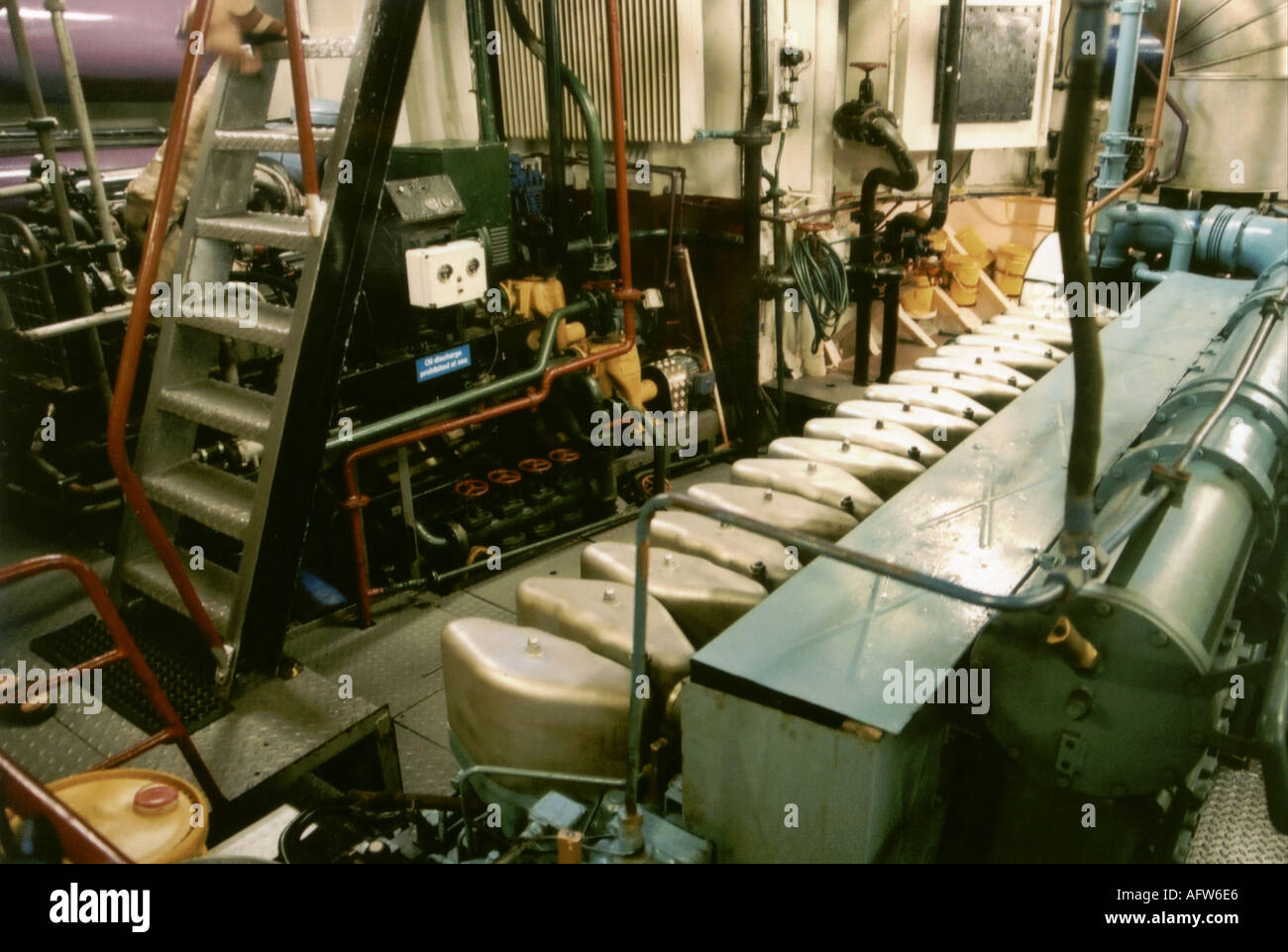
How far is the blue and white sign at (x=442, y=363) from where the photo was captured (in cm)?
443

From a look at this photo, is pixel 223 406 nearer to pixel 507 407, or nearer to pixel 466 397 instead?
pixel 466 397

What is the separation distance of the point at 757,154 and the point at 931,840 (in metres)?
4.43

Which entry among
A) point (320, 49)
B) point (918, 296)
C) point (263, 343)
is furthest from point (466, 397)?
point (918, 296)

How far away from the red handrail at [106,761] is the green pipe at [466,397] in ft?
4.75

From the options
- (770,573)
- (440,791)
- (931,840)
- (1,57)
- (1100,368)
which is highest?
(1,57)

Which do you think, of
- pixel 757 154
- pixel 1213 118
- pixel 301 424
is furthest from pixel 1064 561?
pixel 1213 118

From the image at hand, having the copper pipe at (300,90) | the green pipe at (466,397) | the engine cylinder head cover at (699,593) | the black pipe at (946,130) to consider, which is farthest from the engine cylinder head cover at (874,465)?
the black pipe at (946,130)

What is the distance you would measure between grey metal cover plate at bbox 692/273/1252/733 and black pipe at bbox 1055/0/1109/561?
541mm

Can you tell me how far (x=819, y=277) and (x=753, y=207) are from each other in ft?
2.37

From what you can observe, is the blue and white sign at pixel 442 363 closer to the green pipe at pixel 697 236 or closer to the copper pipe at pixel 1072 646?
the green pipe at pixel 697 236

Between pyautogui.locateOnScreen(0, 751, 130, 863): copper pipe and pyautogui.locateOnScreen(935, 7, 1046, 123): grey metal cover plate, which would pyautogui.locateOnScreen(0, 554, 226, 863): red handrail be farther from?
pyautogui.locateOnScreen(935, 7, 1046, 123): grey metal cover plate

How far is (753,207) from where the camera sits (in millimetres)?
5754

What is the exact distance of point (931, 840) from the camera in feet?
6.86

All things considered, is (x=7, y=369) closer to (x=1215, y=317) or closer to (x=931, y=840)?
(x=931, y=840)
